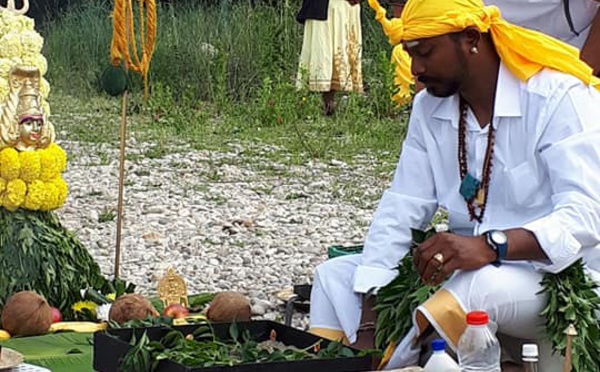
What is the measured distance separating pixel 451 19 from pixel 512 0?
979mm

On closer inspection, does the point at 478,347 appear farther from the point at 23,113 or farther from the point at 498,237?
the point at 23,113

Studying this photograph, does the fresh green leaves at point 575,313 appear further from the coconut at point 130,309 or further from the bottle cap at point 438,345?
the coconut at point 130,309

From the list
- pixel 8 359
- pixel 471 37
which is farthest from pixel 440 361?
pixel 8 359

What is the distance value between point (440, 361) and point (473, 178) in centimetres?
78

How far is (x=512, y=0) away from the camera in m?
4.78

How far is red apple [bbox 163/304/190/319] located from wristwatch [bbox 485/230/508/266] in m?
1.76

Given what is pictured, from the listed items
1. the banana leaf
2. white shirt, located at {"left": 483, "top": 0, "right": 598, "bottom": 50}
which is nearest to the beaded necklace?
white shirt, located at {"left": 483, "top": 0, "right": 598, "bottom": 50}

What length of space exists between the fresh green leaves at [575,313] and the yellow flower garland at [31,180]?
225 centimetres

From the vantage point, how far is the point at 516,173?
12.9ft

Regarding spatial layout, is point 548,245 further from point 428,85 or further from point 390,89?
point 390,89

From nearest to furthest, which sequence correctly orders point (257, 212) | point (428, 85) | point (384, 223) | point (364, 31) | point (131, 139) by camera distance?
point (428, 85), point (384, 223), point (257, 212), point (131, 139), point (364, 31)

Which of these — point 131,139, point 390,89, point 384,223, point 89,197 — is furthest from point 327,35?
point 384,223

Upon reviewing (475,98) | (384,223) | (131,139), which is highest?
(475,98)

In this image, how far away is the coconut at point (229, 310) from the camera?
Answer: 5.02 m
